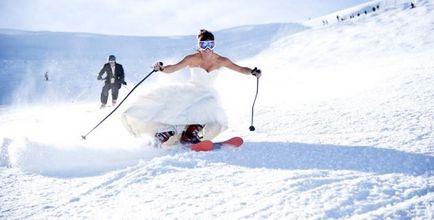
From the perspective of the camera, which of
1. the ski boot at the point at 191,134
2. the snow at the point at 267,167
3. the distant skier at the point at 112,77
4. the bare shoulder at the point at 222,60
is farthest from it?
the distant skier at the point at 112,77

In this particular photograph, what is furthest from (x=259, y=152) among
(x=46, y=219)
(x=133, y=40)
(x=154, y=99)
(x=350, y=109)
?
(x=133, y=40)

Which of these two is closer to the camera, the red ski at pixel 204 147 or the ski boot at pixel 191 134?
the red ski at pixel 204 147

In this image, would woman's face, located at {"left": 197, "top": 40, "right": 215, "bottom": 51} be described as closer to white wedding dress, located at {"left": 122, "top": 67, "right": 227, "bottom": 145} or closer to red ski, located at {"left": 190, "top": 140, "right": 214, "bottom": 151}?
white wedding dress, located at {"left": 122, "top": 67, "right": 227, "bottom": 145}

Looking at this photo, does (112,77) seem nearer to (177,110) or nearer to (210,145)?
(177,110)

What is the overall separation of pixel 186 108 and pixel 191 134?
32cm

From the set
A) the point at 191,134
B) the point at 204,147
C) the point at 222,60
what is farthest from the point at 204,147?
the point at 222,60

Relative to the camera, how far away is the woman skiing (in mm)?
4918

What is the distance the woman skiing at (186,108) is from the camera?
16.1 feet

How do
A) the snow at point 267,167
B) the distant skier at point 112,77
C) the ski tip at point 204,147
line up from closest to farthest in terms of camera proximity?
the snow at point 267,167
the ski tip at point 204,147
the distant skier at point 112,77

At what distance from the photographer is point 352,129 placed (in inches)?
215

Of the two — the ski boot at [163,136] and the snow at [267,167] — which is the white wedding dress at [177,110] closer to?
the ski boot at [163,136]

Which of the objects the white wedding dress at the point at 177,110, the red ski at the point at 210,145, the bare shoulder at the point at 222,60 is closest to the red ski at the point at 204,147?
the red ski at the point at 210,145

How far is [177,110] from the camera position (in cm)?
491

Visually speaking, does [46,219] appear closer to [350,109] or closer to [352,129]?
[352,129]
